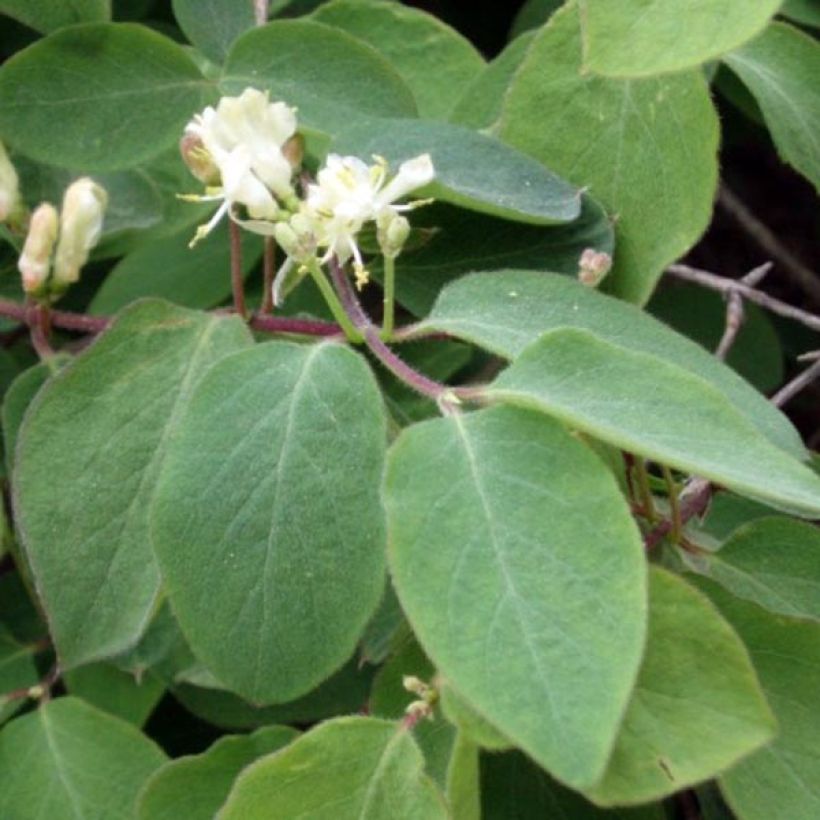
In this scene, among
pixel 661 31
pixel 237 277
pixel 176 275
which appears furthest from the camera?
pixel 176 275

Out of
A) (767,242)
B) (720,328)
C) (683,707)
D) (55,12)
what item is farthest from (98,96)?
(767,242)

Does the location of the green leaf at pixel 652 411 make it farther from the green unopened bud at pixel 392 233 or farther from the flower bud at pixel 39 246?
the flower bud at pixel 39 246

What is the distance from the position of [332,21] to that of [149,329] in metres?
0.41

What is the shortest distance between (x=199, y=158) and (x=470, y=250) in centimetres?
20

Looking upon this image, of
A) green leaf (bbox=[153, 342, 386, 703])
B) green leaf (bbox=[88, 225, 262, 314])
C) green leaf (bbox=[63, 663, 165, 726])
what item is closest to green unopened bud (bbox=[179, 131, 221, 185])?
green leaf (bbox=[153, 342, 386, 703])

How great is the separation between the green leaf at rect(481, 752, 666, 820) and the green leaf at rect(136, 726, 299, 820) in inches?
7.0

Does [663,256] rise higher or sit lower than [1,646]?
higher

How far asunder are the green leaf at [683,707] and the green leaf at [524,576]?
8 centimetres

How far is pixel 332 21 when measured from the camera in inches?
50.7

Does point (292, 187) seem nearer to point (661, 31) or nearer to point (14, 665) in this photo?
point (661, 31)

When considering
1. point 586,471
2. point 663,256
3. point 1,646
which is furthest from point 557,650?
point 1,646

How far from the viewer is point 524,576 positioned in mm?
724

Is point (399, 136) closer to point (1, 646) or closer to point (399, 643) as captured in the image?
point (399, 643)

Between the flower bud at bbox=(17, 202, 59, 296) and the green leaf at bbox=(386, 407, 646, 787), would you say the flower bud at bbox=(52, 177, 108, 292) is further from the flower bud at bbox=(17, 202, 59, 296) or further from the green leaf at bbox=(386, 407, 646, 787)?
the green leaf at bbox=(386, 407, 646, 787)
